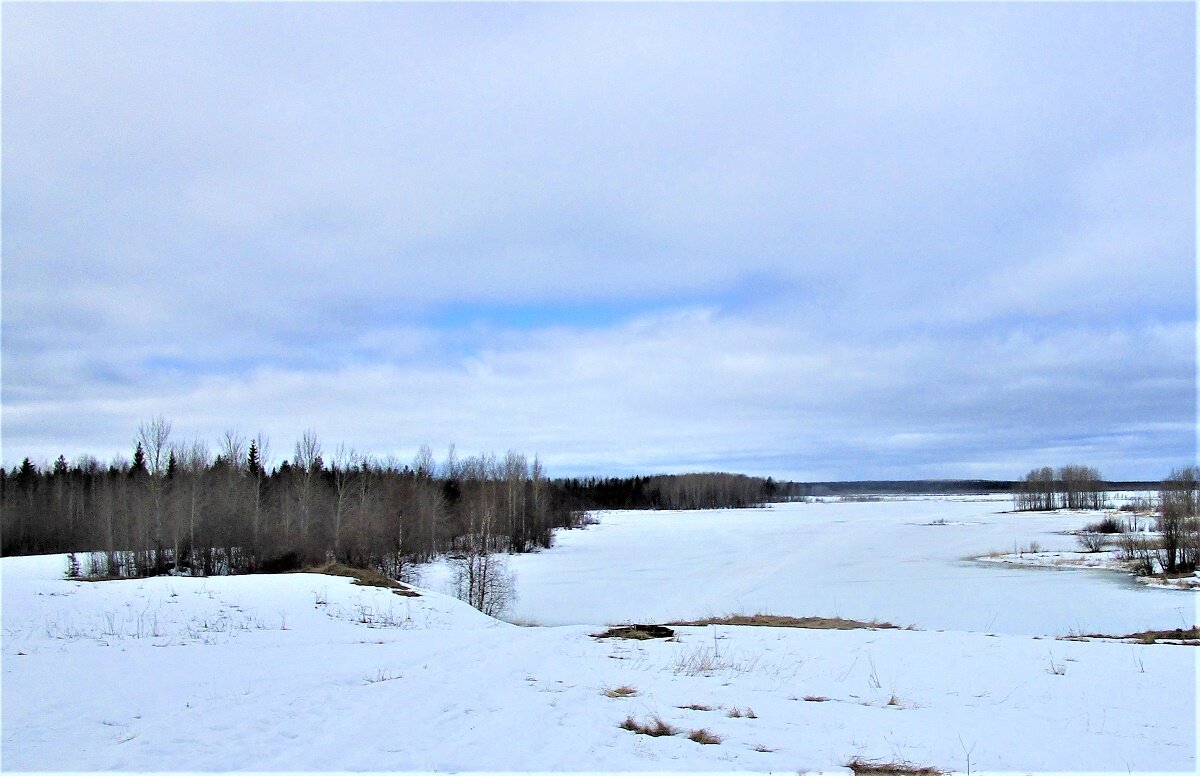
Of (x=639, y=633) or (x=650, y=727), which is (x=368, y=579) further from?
(x=650, y=727)

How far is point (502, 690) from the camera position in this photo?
8.98 meters

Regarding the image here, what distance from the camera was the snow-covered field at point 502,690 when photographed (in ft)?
21.5

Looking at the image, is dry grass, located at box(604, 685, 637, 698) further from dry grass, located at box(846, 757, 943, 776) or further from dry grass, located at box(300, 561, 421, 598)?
dry grass, located at box(300, 561, 421, 598)

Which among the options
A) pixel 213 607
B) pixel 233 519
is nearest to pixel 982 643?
pixel 213 607

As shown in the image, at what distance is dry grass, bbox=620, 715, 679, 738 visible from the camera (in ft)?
23.6

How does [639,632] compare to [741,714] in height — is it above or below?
below

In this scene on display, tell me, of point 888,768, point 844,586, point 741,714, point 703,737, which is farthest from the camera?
point 844,586

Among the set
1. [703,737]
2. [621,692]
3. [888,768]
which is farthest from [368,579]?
[888,768]

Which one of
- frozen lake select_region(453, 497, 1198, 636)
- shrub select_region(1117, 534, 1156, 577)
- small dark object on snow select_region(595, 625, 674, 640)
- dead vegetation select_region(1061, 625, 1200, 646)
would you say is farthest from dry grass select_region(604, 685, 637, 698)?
shrub select_region(1117, 534, 1156, 577)

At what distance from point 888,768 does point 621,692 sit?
3.52 m

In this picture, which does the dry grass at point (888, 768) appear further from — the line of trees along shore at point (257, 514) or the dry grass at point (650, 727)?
the line of trees along shore at point (257, 514)

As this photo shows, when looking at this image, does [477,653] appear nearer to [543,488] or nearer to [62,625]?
[62,625]

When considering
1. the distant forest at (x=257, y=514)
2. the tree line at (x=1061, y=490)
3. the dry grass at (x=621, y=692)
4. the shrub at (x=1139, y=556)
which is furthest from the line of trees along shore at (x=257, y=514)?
the tree line at (x=1061, y=490)

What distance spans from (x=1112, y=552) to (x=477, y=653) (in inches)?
1684
